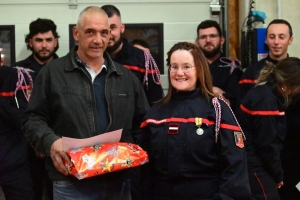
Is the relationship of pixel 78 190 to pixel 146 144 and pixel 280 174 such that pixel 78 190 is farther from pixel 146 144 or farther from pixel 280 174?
pixel 280 174

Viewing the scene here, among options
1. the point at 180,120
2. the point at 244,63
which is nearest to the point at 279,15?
the point at 244,63

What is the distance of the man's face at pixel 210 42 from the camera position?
524 cm

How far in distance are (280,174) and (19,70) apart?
2319 mm

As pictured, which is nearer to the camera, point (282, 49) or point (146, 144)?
point (146, 144)

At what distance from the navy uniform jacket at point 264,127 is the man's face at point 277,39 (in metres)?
0.98

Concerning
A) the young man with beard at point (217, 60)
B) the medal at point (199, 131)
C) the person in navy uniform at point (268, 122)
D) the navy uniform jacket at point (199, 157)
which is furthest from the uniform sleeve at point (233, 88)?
the medal at point (199, 131)

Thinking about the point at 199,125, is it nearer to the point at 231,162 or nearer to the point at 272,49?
the point at 231,162

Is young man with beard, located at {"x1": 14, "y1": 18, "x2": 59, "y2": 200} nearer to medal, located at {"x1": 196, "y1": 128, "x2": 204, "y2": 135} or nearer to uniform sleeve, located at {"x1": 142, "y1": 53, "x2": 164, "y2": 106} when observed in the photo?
uniform sleeve, located at {"x1": 142, "y1": 53, "x2": 164, "y2": 106}

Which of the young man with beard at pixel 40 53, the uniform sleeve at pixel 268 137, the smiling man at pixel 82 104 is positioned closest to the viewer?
the smiling man at pixel 82 104

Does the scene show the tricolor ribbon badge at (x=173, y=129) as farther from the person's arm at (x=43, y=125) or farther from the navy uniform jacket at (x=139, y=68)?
the navy uniform jacket at (x=139, y=68)

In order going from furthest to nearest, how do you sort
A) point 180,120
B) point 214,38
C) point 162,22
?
point 162,22, point 214,38, point 180,120

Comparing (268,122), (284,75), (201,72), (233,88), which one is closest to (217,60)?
(233,88)

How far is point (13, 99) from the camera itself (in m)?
4.56

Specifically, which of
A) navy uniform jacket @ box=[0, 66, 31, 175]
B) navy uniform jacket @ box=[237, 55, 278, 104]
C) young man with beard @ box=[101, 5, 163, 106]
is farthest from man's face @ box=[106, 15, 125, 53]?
navy uniform jacket @ box=[237, 55, 278, 104]
